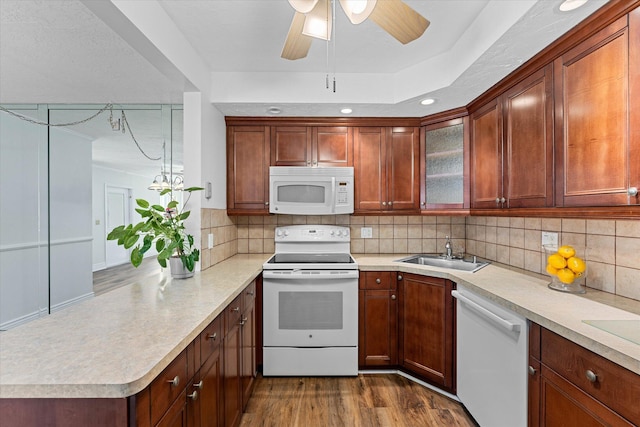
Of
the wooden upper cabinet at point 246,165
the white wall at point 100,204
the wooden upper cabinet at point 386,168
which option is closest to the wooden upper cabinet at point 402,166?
the wooden upper cabinet at point 386,168

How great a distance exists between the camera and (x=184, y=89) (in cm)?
214

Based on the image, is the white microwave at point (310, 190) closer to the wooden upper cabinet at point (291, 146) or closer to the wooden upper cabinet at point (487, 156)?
the wooden upper cabinet at point (291, 146)

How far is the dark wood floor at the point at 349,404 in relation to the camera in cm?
192

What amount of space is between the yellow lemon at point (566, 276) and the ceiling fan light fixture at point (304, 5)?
1782mm

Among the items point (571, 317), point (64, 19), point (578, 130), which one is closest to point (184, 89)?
point (64, 19)

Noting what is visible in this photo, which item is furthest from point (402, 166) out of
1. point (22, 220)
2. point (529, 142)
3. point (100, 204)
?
point (100, 204)

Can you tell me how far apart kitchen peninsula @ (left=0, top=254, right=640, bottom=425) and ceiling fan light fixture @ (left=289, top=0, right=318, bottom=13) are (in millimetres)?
1259

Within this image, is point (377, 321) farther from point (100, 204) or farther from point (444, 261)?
point (100, 204)

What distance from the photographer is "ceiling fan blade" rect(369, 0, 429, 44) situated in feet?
3.65

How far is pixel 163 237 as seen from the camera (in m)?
1.89

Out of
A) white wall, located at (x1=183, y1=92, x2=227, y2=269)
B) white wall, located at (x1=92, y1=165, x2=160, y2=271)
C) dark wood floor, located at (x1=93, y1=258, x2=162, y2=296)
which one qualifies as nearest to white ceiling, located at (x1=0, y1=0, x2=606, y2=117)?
white wall, located at (x1=183, y1=92, x2=227, y2=269)

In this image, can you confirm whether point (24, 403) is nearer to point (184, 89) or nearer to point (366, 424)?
point (366, 424)

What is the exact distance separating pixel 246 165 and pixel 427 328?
206 centimetres

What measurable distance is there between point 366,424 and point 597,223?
1.82m
